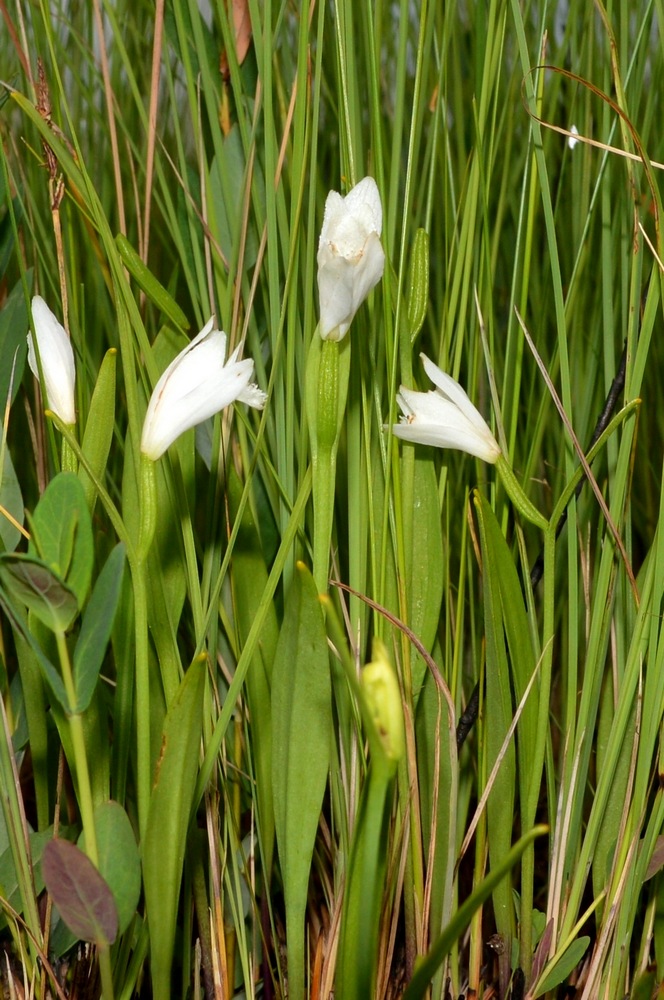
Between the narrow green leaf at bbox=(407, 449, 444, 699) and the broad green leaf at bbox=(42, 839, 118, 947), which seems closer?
the broad green leaf at bbox=(42, 839, 118, 947)

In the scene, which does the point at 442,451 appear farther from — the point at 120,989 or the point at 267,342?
the point at 120,989

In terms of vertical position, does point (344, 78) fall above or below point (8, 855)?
above

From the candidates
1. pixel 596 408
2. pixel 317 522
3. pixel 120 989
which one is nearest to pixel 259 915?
pixel 120 989

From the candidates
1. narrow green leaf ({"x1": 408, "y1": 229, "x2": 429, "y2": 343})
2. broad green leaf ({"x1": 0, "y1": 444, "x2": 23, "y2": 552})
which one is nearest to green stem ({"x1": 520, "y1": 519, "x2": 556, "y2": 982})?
narrow green leaf ({"x1": 408, "y1": 229, "x2": 429, "y2": 343})

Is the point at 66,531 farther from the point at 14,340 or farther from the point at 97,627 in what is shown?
the point at 14,340

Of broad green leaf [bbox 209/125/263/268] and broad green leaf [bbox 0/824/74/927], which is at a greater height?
broad green leaf [bbox 209/125/263/268]

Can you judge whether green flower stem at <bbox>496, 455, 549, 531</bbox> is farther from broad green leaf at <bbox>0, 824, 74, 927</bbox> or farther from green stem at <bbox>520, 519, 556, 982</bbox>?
broad green leaf at <bbox>0, 824, 74, 927</bbox>

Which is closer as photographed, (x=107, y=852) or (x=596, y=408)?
(x=107, y=852)
